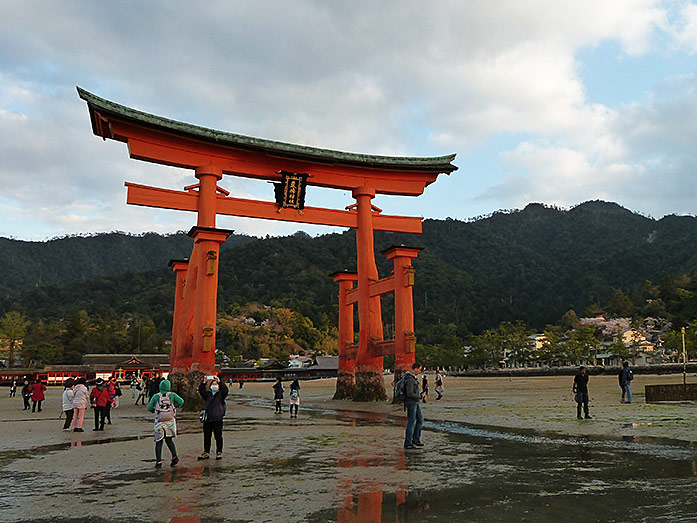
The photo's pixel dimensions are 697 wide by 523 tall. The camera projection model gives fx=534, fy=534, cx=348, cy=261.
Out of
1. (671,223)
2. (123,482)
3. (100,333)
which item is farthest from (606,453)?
(671,223)

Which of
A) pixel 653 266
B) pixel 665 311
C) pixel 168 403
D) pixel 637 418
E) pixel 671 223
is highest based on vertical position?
pixel 671 223

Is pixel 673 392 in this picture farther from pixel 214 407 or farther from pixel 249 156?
pixel 249 156

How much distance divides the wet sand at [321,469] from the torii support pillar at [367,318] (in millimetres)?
9595

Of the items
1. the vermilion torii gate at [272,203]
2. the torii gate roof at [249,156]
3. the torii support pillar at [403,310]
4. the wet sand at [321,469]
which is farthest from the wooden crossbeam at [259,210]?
the wet sand at [321,469]

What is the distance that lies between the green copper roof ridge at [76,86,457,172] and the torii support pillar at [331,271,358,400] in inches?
274

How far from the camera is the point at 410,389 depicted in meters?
10.4

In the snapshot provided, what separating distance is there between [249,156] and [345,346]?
11038 millimetres

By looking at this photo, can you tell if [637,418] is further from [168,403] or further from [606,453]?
[168,403]

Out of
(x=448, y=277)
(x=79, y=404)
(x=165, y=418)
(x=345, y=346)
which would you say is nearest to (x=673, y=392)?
(x=345, y=346)

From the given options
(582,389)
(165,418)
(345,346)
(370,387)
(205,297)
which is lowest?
(370,387)

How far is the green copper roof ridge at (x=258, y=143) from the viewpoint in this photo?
2078 cm

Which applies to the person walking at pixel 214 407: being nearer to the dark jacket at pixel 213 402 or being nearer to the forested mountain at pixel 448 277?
the dark jacket at pixel 213 402

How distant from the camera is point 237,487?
282 inches

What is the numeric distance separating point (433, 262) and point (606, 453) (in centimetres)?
15565
